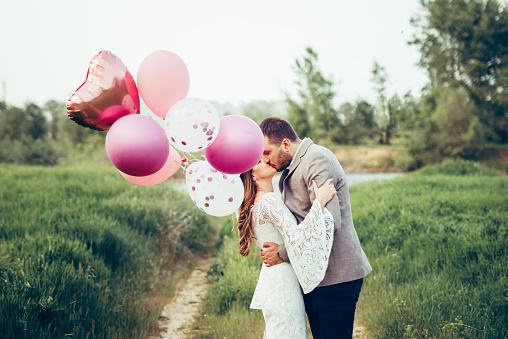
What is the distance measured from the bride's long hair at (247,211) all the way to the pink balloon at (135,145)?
73 cm

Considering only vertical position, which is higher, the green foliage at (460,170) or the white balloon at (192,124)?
the white balloon at (192,124)

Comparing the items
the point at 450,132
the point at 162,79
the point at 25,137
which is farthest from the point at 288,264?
the point at 450,132

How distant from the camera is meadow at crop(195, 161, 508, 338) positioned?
3.52 metres

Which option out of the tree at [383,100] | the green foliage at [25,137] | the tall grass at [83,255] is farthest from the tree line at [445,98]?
the tall grass at [83,255]

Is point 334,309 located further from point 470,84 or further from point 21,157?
point 470,84

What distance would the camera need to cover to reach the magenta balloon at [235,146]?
6.77 feet

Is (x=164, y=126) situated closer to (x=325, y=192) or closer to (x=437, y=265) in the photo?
(x=325, y=192)

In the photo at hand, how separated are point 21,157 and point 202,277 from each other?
16290mm

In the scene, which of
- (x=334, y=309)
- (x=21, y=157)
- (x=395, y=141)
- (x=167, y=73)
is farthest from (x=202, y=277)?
(x=395, y=141)

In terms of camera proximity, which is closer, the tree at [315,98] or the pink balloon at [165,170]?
the pink balloon at [165,170]

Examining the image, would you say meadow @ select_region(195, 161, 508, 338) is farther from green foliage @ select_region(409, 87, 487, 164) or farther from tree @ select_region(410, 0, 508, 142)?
tree @ select_region(410, 0, 508, 142)

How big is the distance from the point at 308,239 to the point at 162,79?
1204 millimetres

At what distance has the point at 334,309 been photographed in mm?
2285

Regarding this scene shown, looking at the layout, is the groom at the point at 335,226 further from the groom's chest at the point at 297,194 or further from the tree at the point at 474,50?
the tree at the point at 474,50
